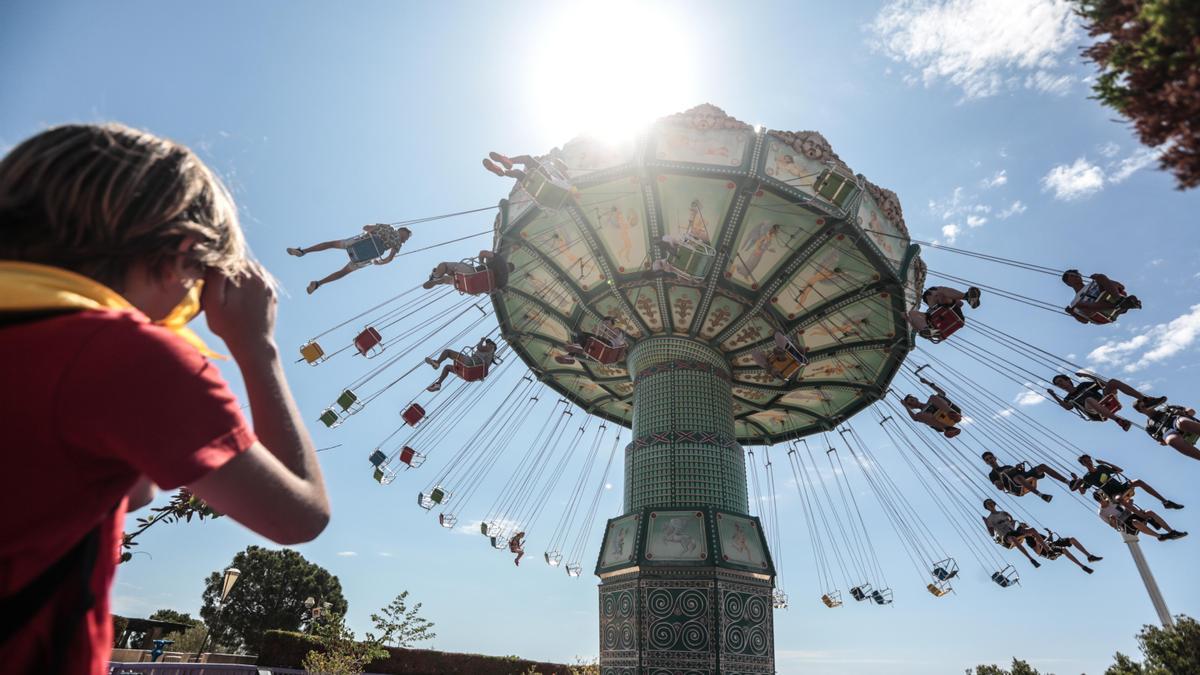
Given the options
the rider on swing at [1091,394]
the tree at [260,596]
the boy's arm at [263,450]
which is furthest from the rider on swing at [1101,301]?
the tree at [260,596]

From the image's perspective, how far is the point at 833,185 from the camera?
36.0 ft

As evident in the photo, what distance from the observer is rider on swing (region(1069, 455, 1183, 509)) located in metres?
10.8

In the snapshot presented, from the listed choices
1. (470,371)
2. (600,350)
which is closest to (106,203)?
(600,350)

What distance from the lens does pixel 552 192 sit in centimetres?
1083

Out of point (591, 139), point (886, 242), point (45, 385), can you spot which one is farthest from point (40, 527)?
point (886, 242)

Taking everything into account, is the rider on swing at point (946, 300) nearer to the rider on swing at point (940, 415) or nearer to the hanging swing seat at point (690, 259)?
the rider on swing at point (940, 415)

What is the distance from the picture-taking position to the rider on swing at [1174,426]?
336 inches

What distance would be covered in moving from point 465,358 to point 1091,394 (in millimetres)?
12165

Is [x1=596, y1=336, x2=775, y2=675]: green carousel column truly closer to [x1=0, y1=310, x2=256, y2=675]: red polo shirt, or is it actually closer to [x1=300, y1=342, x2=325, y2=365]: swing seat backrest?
[x1=300, y1=342, x2=325, y2=365]: swing seat backrest

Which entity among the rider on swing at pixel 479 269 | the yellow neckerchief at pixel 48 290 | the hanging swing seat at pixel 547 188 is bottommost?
the yellow neckerchief at pixel 48 290

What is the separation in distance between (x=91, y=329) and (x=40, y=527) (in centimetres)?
32

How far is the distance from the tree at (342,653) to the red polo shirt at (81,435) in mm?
20023

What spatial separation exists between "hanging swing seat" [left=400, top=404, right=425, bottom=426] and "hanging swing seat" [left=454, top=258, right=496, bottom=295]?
465 centimetres

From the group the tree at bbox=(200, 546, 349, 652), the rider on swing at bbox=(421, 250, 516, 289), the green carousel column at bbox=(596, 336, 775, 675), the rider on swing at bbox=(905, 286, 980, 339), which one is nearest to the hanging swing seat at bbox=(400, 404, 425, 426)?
→ the rider on swing at bbox=(421, 250, 516, 289)
